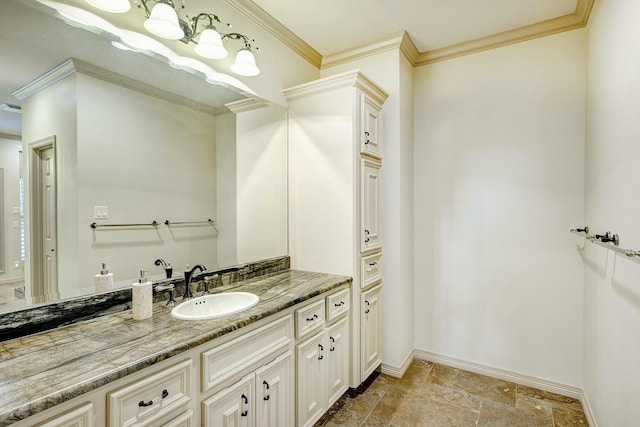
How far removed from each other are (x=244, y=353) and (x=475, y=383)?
1967mm

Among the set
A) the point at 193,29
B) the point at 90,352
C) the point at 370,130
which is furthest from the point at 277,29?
the point at 90,352

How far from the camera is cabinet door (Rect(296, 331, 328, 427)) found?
1771mm

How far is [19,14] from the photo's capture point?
49.3 inches

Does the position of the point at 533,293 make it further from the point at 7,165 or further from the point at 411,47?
the point at 7,165

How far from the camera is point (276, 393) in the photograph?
1.60 m

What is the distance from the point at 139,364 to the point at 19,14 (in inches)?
54.9

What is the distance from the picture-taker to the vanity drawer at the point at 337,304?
203 cm

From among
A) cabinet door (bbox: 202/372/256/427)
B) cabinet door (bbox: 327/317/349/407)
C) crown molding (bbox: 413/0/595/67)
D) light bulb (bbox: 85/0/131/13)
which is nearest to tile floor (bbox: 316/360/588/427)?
cabinet door (bbox: 327/317/349/407)

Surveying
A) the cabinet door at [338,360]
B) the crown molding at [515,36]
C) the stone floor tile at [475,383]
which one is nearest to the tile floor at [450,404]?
the stone floor tile at [475,383]

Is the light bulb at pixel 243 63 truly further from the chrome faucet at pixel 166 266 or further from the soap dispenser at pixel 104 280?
the soap dispenser at pixel 104 280

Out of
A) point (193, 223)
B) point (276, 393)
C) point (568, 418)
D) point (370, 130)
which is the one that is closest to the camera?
point (276, 393)

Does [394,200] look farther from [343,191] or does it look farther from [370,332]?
[370,332]

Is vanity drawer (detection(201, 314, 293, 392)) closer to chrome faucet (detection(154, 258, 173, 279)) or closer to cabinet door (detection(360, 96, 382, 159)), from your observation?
chrome faucet (detection(154, 258, 173, 279))

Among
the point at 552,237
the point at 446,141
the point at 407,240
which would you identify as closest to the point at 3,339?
the point at 407,240
